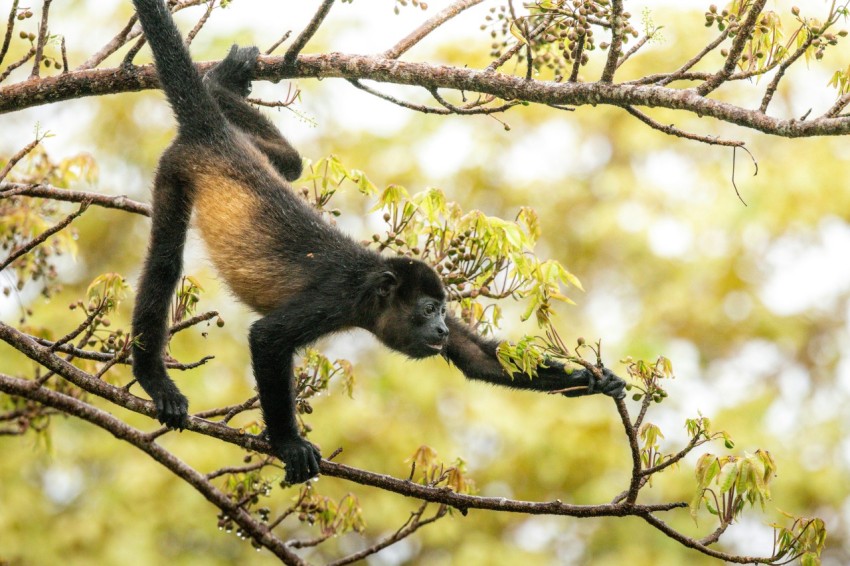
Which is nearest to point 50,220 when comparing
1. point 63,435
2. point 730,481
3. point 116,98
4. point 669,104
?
point 669,104

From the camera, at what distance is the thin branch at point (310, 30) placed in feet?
12.9

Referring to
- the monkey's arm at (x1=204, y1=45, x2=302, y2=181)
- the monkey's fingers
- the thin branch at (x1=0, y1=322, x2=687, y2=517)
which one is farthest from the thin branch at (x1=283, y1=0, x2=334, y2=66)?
the monkey's fingers

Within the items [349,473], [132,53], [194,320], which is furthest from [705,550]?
[132,53]

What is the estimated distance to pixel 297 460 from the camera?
4.35 meters

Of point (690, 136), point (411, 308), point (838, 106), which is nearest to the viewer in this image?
point (838, 106)

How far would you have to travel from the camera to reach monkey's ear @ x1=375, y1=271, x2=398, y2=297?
5117 mm

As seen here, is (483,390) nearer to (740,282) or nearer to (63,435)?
(740,282)

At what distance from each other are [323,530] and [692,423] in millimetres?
2080

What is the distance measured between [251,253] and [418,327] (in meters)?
0.96

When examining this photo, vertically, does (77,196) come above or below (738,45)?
above

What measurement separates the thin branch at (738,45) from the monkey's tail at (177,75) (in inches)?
105

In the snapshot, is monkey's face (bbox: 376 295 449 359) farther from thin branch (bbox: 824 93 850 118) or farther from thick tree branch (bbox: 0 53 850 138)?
thin branch (bbox: 824 93 850 118)

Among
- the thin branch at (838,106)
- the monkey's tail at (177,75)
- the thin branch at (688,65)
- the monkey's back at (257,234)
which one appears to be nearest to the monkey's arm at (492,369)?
the monkey's back at (257,234)

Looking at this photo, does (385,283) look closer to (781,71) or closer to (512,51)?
(512,51)
